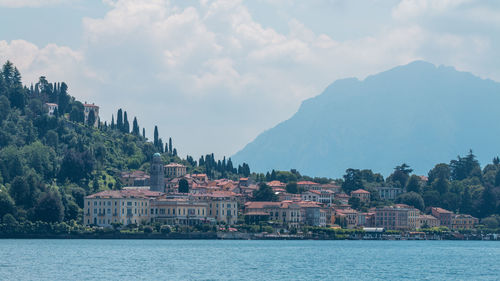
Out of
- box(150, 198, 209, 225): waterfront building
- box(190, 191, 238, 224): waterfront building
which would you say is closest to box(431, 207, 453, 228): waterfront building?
box(190, 191, 238, 224): waterfront building

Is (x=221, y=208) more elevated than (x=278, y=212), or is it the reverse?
(x=221, y=208)

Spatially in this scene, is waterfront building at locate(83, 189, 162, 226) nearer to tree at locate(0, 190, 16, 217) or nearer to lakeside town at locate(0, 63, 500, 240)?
lakeside town at locate(0, 63, 500, 240)

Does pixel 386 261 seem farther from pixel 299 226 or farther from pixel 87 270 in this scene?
pixel 299 226

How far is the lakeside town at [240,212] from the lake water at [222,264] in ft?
119

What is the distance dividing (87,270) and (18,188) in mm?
68866

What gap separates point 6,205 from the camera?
452ft

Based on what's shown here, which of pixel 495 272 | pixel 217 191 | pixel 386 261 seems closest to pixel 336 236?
pixel 217 191

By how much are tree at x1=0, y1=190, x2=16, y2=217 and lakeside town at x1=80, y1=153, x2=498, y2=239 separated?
17756 millimetres

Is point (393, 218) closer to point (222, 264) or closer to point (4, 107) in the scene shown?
point (4, 107)

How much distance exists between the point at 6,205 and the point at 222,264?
55973mm

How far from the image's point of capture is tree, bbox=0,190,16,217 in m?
137

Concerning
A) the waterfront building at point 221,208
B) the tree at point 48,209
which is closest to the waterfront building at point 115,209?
the waterfront building at point 221,208

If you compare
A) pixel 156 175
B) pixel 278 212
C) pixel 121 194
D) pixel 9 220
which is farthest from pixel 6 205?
pixel 278 212

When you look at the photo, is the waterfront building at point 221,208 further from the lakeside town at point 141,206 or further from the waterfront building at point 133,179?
the waterfront building at point 133,179
